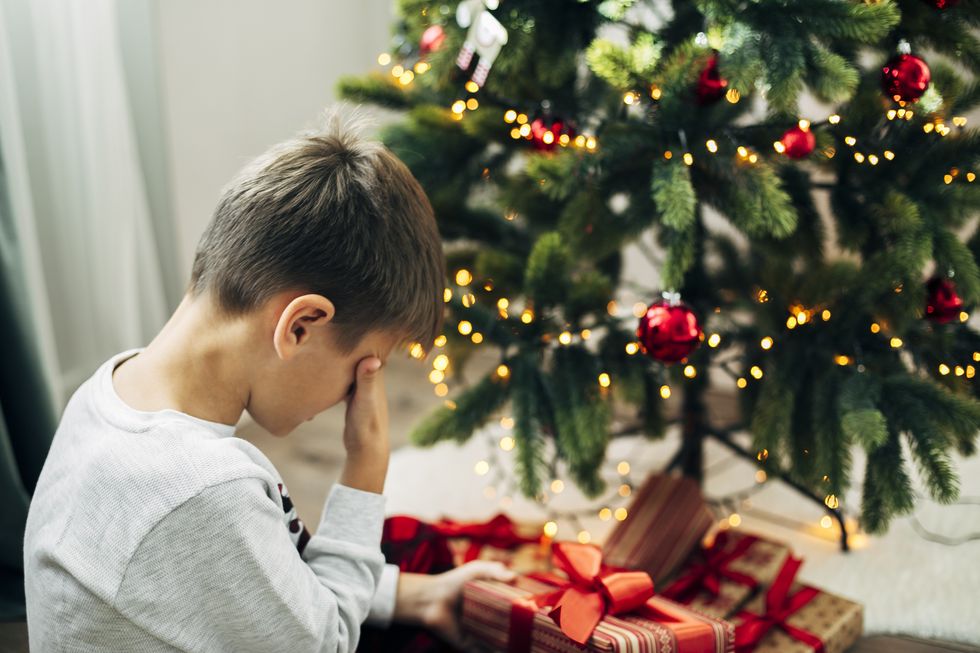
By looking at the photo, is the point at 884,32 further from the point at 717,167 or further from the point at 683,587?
the point at 683,587

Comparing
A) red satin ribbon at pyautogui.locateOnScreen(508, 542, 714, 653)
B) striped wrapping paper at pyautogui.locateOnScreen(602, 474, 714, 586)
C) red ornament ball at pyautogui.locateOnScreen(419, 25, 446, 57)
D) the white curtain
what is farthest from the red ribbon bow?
the white curtain

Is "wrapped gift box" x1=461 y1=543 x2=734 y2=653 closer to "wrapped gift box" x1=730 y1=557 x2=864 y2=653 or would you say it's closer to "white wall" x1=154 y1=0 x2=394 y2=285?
"wrapped gift box" x1=730 y1=557 x2=864 y2=653

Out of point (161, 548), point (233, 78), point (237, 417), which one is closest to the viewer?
point (161, 548)

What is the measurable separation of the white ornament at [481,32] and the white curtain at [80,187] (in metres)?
0.78

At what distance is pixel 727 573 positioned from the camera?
119cm

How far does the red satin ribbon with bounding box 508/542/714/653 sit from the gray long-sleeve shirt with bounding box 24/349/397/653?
284mm

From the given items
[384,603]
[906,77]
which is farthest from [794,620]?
[906,77]

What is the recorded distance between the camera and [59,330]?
5.41ft

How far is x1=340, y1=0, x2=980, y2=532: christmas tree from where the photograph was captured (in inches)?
40.3

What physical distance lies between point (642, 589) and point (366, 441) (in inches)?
14.3

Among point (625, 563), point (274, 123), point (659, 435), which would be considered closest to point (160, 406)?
point (625, 563)

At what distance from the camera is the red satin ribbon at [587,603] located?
0.98 metres

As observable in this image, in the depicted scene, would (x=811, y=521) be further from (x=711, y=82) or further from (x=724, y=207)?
(x=711, y=82)

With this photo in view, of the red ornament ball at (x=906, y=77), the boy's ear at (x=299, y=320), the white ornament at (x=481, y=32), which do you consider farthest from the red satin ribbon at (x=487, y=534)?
the red ornament ball at (x=906, y=77)
